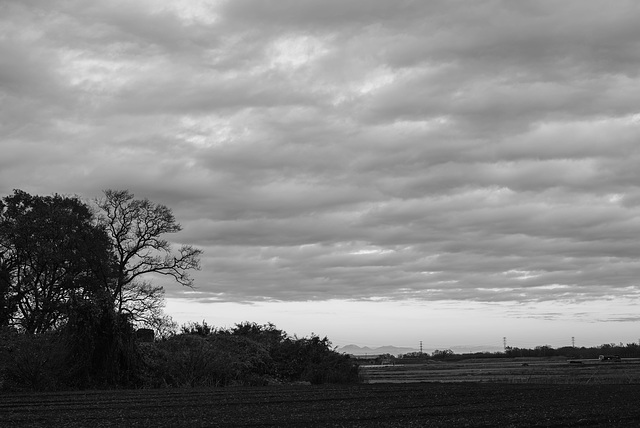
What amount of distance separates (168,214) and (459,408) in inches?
1522

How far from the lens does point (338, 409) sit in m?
29.0

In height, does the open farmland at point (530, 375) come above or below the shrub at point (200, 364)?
below

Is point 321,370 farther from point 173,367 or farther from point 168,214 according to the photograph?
point 168,214

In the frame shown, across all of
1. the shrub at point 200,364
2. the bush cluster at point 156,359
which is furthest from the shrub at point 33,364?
the shrub at point 200,364

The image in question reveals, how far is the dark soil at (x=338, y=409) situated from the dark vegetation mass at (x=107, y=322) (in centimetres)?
797

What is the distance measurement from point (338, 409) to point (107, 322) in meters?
23.4

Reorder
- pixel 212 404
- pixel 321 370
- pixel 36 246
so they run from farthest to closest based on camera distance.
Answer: pixel 36 246 < pixel 321 370 < pixel 212 404

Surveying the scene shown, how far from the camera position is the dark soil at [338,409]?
23969mm

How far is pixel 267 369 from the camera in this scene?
57.1 meters

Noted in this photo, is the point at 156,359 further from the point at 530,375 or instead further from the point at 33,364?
the point at 530,375

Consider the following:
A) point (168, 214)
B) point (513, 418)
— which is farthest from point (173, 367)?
point (513, 418)

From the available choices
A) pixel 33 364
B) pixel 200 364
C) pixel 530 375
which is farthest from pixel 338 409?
pixel 530 375

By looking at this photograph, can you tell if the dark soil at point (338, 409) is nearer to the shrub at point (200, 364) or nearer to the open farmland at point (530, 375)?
the shrub at point (200, 364)

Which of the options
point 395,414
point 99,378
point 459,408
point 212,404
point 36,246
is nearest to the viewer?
point 395,414
